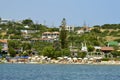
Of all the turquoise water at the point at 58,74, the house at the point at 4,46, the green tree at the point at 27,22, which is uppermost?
the green tree at the point at 27,22

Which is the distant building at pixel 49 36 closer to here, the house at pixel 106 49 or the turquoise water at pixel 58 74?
the house at pixel 106 49

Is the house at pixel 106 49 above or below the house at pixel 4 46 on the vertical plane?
below

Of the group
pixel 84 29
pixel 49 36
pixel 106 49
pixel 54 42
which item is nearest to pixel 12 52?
pixel 54 42

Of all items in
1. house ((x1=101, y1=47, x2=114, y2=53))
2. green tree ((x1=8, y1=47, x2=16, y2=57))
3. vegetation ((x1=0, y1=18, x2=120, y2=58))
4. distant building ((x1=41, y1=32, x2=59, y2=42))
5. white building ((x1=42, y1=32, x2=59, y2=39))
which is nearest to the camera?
vegetation ((x1=0, y1=18, x2=120, y2=58))

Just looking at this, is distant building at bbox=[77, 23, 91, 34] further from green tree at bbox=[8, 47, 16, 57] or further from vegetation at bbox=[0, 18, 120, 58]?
green tree at bbox=[8, 47, 16, 57]

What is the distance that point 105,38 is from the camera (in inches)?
5148

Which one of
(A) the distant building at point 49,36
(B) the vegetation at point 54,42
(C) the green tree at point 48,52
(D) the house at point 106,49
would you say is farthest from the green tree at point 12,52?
(A) the distant building at point 49,36

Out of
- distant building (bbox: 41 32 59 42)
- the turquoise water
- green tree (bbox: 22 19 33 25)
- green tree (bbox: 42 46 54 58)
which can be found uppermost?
green tree (bbox: 22 19 33 25)

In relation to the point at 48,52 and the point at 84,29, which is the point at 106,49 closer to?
the point at 48,52

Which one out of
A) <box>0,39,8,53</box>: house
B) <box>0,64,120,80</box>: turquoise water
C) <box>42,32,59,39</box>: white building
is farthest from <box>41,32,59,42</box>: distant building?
<box>0,64,120,80</box>: turquoise water

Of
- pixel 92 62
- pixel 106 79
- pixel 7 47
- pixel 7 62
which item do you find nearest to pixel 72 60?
pixel 92 62

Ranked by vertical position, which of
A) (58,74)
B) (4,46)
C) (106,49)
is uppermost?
(4,46)

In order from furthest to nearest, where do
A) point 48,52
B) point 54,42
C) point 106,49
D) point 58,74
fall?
point 54,42 < point 106,49 < point 48,52 < point 58,74

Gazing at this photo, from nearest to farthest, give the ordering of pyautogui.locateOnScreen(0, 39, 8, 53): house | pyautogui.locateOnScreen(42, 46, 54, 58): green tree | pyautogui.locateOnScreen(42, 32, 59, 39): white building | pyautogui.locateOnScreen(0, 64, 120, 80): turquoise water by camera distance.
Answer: pyautogui.locateOnScreen(0, 64, 120, 80): turquoise water < pyautogui.locateOnScreen(42, 46, 54, 58): green tree < pyautogui.locateOnScreen(0, 39, 8, 53): house < pyautogui.locateOnScreen(42, 32, 59, 39): white building
